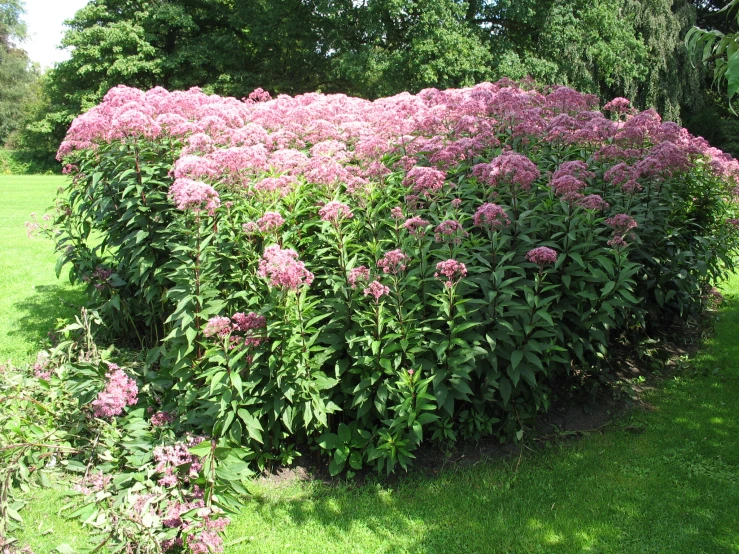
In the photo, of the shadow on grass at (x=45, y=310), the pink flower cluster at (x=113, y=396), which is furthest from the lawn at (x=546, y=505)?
the shadow on grass at (x=45, y=310)

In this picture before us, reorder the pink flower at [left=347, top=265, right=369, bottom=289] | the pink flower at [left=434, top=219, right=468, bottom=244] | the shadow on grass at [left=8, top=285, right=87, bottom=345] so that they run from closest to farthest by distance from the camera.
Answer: the pink flower at [left=347, top=265, right=369, bottom=289], the pink flower at [left=434, top=219, right=468, bottom=244], the shadow on grass at [left=8, top=285, right=87, bottom=345]

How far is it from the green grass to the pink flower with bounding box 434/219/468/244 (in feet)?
12.9

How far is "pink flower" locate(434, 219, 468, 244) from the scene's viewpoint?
3.55m

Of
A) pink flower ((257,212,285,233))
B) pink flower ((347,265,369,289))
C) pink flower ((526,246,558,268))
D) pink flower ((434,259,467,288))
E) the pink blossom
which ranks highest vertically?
the pink blossom

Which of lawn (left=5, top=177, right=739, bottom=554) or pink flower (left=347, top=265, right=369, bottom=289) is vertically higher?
pink flower (left=347, top=265, right=369, bottom=289)

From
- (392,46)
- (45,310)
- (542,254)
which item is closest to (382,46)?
(392,46)

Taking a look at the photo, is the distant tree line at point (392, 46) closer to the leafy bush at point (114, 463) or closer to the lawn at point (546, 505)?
the lawn at point (546, 505)

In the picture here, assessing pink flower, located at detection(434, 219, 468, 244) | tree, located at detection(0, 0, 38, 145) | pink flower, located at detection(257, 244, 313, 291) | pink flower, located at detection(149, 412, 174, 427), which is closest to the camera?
pink flower, located at detection(257, 244, 313, 291)

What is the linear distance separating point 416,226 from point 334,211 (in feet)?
1.99

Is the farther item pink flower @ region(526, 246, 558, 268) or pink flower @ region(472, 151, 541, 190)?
pink flower @ region(472, 151, 541, 190)

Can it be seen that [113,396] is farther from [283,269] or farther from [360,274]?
[360,274]

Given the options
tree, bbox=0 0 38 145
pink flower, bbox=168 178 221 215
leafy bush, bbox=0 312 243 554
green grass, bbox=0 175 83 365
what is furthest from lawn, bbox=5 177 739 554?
tree, bbox=0 0 38 145

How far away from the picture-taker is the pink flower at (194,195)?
132 inches

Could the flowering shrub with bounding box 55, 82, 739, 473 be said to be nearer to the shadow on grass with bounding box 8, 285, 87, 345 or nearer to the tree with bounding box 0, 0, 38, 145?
the shadow on grass with bounding box 8, 285, 87, 345
